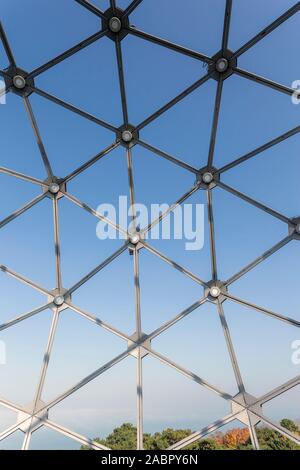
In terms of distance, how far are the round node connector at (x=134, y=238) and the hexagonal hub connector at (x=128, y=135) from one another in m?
3.32

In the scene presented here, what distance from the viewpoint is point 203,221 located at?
1350 cm

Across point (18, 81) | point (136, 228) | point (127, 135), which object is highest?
point (18, 81)

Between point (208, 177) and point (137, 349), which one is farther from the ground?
point (208, 177)

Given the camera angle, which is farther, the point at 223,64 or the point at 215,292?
the point at 215,292

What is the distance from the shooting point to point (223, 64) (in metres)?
11.5

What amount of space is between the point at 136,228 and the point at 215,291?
12.3 ft

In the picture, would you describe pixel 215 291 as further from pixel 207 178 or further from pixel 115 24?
pixel 115 24

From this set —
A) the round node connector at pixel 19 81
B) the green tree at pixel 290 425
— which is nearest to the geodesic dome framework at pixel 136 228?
the round node connector at pixel 19 81

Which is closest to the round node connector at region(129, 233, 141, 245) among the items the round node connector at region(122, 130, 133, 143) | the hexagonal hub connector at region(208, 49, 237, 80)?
the round node connector at region(122, 130, 133, 143)

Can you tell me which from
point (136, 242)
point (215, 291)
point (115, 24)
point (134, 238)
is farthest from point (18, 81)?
point (215, 291)

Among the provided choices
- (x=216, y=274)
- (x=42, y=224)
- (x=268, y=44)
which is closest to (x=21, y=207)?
(x=42, y=224)
